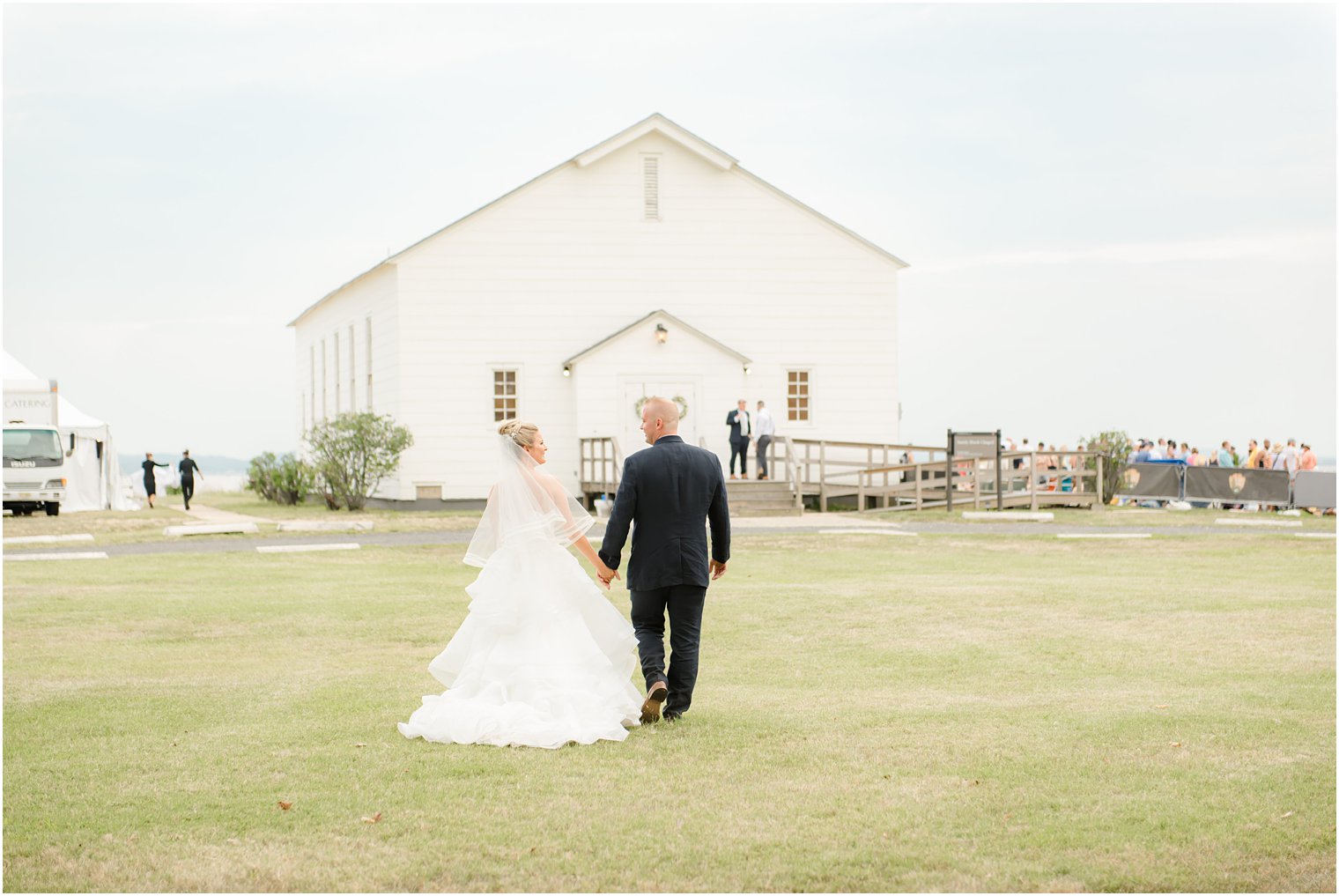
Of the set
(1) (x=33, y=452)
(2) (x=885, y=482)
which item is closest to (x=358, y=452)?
(1) (x=33, y=452)

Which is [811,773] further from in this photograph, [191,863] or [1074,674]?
[1074,674]

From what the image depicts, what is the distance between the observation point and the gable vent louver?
34906mm

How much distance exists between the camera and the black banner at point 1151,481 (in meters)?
37.8

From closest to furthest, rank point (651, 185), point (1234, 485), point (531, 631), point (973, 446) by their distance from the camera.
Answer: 1. point (531, 631)
2. point (973, 446)
3. point (651, 185)
4. point (1234, 485)

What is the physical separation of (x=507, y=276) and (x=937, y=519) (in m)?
11.4

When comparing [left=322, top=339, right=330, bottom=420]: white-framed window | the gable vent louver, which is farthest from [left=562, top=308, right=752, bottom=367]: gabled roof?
[left=322, top=339, right=330, bottom=420]: white-framed window

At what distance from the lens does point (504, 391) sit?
34.2 metres

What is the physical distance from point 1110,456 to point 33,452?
26.3 meters

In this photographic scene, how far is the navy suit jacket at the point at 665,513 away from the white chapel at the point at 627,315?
24056 mm

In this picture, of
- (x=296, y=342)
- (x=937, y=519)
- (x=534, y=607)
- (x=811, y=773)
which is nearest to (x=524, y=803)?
(x=811, y=773)

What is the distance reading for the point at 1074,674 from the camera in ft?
37.2

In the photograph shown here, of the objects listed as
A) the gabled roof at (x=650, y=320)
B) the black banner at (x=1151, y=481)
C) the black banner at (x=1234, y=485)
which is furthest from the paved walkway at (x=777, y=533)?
the black banner at (x=1151, y=481)

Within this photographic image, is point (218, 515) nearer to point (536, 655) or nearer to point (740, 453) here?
point (740, 453)

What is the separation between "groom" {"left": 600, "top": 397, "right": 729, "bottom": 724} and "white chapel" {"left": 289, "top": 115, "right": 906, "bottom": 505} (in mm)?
23997
